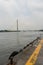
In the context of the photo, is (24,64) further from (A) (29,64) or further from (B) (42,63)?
(B) (42,63)

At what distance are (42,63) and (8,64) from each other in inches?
85.8

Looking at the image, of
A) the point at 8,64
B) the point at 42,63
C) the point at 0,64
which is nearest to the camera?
the point at 8,64

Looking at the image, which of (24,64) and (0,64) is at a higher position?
(24,64)

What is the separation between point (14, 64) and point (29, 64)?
86cm

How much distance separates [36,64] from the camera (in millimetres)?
10625

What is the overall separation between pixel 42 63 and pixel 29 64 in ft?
3.38

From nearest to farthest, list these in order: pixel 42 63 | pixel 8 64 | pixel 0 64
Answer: pixel 8 64, pixel 42 63, pixel 0 64

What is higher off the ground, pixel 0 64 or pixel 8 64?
pixel 8 64

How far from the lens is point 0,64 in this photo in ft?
61.5

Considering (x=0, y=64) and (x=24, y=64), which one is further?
(x=0, y=64)

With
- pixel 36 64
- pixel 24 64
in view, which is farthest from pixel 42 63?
pixel 24 64

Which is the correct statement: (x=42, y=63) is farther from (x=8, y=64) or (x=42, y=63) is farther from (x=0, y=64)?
(x=0, y=64)

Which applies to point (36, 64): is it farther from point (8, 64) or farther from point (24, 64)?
point (8, 64)

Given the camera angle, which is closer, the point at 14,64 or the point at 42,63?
the point at 14,64
